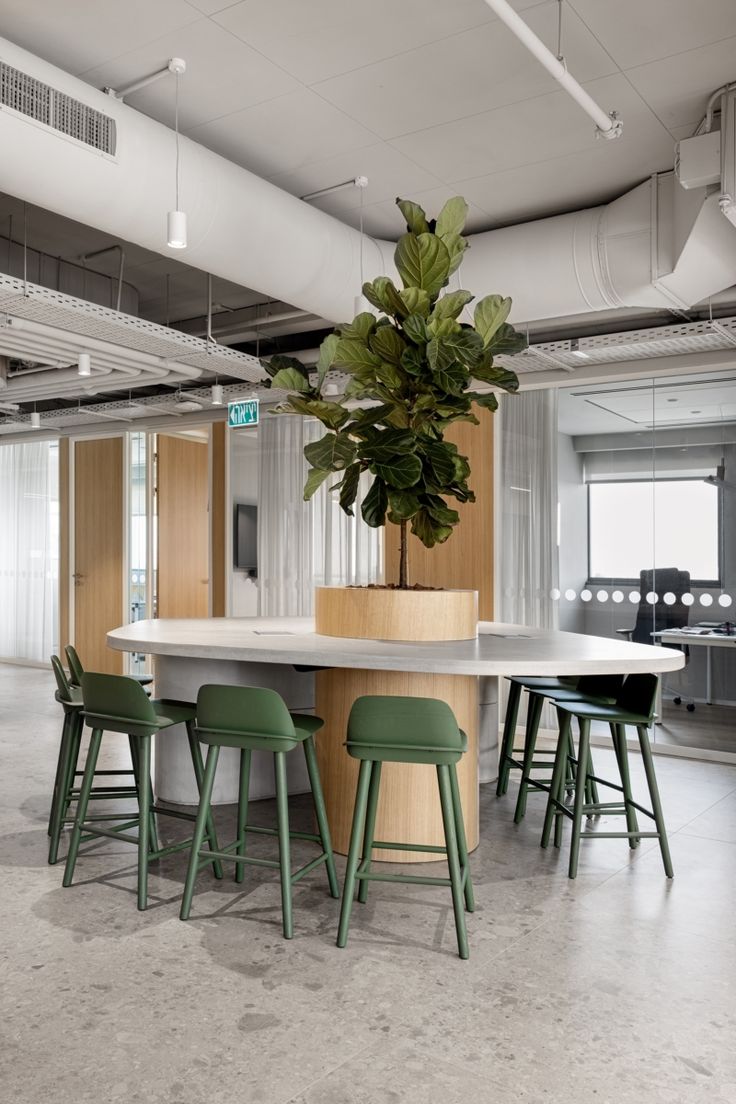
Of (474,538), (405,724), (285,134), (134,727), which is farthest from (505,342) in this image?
(474,538)

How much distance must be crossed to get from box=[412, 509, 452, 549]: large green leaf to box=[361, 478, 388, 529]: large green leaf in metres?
0.16

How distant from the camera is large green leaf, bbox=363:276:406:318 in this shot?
3.89 metres

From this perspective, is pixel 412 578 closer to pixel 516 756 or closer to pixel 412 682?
pixel 516 756

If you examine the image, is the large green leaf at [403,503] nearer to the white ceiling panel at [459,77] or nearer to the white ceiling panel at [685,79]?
the white ceiling panel at [459,77]

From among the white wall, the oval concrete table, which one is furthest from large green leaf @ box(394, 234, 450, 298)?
the white wall

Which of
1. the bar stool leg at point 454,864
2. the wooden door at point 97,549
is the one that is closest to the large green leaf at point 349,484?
the bar stool leg at point 454,864

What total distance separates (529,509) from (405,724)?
13.4 feet

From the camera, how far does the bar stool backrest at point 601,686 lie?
13.7 feet

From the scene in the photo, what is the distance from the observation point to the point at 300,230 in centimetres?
452

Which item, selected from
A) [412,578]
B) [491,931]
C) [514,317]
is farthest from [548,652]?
[412,578]

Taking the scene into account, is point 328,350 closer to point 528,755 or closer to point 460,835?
point 460,835

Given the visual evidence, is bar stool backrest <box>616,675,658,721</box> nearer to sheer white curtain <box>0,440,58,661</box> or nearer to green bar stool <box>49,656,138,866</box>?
green bar stool <box>49,656,138,866</box>

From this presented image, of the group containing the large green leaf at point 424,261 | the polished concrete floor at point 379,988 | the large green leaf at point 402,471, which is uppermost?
the large green leaf at point 424,261

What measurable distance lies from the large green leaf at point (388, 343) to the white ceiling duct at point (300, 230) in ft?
3.01
